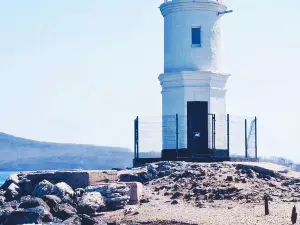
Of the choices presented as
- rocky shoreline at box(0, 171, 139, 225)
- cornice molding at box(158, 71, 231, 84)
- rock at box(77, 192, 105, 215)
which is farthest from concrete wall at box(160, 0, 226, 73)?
rock at box(77, 192, 105, 215)

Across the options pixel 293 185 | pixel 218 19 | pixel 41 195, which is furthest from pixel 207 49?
pixel 41 195

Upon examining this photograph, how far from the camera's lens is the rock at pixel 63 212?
19.8m

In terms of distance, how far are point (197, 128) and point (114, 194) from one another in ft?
25.0

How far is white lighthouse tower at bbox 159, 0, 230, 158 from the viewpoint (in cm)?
2783

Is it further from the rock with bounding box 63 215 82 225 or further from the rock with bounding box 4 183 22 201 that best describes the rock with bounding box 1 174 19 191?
the rock with bounding box 63 215 82 225

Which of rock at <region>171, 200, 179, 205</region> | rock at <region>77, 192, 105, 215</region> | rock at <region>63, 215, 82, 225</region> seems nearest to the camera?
rock at <region>63, 215, 82, 225</region>

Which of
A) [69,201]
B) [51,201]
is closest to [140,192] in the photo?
[69,201]

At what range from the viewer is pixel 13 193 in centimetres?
2345

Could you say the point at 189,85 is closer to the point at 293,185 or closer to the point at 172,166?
the point at 172,166

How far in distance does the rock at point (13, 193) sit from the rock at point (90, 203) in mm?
3351

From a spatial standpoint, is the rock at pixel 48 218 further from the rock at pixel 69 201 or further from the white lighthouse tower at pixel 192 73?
the white lighthouse tower at pixel 192 73

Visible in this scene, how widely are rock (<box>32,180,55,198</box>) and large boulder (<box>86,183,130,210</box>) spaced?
3.84ft

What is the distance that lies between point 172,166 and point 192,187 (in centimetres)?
297

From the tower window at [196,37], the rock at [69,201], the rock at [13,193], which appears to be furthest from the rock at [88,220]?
the tower window at [196,37]
